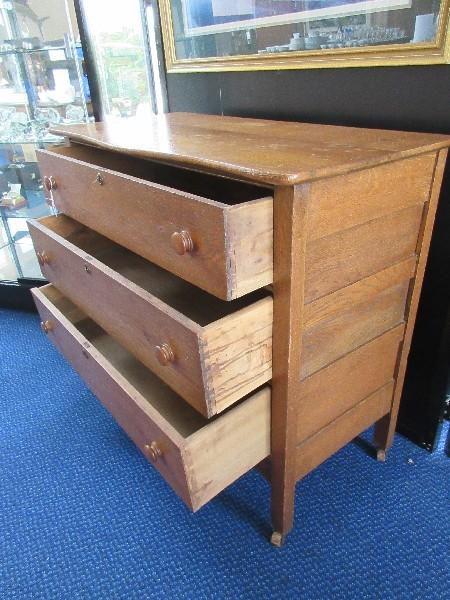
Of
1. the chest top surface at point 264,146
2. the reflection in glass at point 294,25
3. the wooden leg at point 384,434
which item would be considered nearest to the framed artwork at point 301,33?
the reflection in glass at point 294,25

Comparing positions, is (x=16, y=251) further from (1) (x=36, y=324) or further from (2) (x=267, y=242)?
(2) (x=267, y=242)

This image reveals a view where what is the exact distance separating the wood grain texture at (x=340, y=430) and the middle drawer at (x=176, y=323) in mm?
261

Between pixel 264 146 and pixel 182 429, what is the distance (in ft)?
1.95

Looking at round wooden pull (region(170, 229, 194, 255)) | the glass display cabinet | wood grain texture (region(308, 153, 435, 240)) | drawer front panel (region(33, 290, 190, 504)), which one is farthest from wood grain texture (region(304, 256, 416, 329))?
the glass display cabinet

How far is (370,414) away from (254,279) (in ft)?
1.91

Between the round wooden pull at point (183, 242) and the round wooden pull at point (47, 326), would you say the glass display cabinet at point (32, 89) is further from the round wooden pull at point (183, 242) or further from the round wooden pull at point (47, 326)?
the round wooden pull at point (183, 242)

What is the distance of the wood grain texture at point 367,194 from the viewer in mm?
669

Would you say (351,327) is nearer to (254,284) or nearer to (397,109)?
(254,284)

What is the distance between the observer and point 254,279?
676 millimetres

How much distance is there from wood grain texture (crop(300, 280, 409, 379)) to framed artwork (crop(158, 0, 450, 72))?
48 centimetres

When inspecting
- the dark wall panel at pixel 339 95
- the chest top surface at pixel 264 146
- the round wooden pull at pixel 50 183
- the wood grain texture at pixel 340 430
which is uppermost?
the dark wall panel at pixel 339 95

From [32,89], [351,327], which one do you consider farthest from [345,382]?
[32,89]

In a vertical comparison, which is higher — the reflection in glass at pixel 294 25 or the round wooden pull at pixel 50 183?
the reflection in glass at pixel 294 25

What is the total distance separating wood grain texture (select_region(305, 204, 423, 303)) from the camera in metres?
0.73
